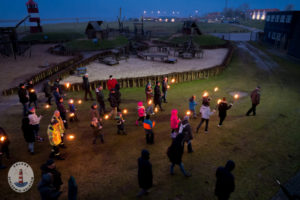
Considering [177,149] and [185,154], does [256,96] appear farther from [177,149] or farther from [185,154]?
[177,149]

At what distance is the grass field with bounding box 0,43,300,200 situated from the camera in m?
6.66

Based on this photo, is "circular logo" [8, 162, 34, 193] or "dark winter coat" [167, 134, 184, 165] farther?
"dark winter coat" [167, 134, 184, 165]

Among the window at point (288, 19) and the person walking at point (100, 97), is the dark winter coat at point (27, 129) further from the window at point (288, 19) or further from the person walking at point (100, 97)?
the window at point (288, 19)

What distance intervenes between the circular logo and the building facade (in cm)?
3539

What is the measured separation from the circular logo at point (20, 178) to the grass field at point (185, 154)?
245mm

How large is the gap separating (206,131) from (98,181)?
573 cm

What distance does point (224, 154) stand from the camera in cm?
843

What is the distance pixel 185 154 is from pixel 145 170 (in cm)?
318

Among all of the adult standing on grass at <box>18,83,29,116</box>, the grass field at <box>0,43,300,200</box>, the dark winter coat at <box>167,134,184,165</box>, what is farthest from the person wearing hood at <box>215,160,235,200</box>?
the adult standing on grass at <box>18,83,29,116</box>

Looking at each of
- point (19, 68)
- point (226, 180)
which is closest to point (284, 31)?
point (226, 180)

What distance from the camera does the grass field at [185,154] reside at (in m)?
6.66

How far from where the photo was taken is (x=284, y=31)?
117 ft

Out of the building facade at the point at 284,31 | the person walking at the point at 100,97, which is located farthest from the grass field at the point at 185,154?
the building facade at the point at 284,31

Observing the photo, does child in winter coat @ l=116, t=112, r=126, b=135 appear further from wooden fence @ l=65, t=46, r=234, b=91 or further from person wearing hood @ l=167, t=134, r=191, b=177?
wooden fence @ l=65, t=46, r=234, b=91
